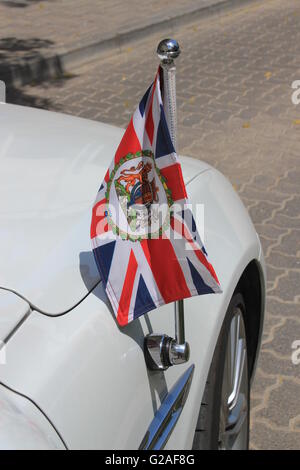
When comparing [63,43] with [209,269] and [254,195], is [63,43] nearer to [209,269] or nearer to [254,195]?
[254,195]

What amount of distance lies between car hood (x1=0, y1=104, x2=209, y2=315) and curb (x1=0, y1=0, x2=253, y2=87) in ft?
17.9

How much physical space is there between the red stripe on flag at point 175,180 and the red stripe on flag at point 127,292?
0.63 ft

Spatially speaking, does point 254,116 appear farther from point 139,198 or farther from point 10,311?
point 10,311

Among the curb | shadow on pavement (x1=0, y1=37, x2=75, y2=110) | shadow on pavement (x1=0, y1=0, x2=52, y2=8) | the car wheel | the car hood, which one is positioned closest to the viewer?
the car hood

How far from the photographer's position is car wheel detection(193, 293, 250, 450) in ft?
7.41

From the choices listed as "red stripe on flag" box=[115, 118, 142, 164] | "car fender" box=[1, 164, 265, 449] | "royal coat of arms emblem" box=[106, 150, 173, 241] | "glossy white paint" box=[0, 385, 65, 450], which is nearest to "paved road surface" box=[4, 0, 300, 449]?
"car fender" box=[1, 164, 265, 449]

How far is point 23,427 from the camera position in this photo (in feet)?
4.80

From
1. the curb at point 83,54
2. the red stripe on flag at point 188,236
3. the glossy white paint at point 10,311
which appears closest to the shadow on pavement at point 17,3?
the curb at point 83,54

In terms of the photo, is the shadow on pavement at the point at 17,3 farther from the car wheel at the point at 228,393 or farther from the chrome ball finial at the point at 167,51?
the chrome ball finial at the point at 167,51

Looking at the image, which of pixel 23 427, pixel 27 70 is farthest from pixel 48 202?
pixel 27 70

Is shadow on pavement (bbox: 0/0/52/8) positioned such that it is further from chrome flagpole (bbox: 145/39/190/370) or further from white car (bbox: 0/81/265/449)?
chrome flagpole (bbox: 145/39/190/370)

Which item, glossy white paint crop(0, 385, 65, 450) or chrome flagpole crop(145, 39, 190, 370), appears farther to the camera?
chrome flagpole crop(145, 39, 190, 370)

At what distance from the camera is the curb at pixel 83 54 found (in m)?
7.95

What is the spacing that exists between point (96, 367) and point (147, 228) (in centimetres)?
41
